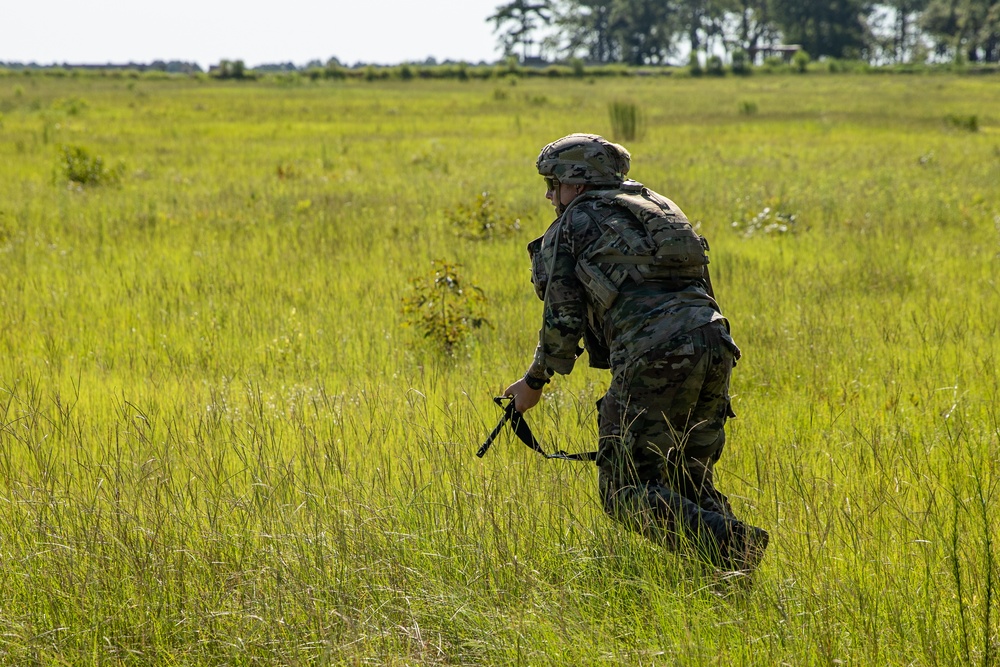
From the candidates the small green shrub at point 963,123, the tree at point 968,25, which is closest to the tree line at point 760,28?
the tree at point 968,25

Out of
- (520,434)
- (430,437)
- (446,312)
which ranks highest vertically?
(520,434)

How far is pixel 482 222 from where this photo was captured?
10.5 meters

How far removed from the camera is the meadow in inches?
108

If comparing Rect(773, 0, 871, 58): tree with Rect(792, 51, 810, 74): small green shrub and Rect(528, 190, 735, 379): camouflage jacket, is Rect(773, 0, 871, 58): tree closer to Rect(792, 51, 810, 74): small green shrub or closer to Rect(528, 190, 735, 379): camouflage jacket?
Rect(792, 51, 810, 74): small green shrub

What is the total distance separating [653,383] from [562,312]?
1.39 feet

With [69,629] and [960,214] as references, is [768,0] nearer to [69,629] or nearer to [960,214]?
[960,214]

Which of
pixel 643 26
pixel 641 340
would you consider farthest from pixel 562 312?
pixel 643 26

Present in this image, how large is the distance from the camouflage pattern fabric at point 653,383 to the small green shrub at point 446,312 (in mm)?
2794

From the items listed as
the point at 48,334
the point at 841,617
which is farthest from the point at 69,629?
the point at 48,334

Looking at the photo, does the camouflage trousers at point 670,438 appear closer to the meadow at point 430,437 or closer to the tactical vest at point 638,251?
the meadow at point 430,437

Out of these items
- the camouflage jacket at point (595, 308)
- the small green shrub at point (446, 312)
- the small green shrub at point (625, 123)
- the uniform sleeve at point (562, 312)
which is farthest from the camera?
the small green shrub at point (625, 123)

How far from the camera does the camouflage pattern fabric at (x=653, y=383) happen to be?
10.2ft

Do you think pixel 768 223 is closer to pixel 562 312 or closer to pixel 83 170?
pixel 562 312

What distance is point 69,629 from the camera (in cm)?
281
